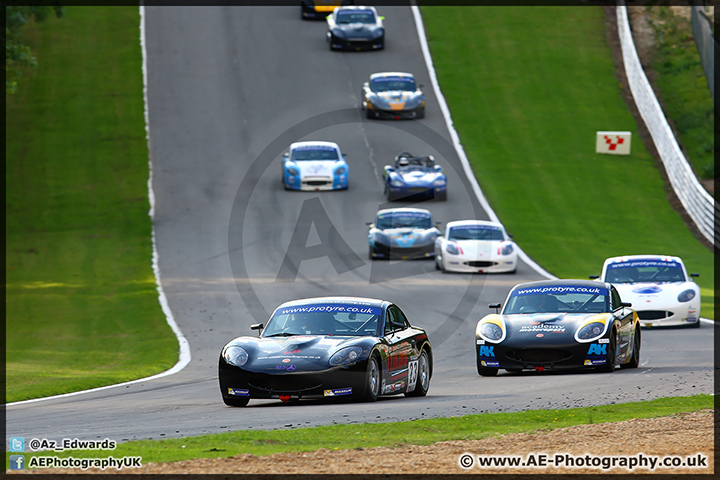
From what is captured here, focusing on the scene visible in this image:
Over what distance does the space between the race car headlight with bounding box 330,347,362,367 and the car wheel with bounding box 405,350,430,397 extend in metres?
1.58

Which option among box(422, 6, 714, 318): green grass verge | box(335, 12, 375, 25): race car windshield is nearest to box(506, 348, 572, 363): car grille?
box(422, 6, 714, 318): green grass verge

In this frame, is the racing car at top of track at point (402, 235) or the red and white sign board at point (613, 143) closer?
the racing car at top of track at point (402, 235)

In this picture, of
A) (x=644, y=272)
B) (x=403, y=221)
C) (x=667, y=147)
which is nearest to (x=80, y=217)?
(x=403, y=221)

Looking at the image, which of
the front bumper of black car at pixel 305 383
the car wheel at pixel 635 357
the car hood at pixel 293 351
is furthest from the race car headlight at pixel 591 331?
the front bumper of black car at pixel 305 383

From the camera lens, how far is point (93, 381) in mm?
15734

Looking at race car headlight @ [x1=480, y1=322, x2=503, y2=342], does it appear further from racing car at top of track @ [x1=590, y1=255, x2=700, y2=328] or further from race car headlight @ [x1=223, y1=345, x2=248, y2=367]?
racing car at top of track @ [x1=590, y1=255, x2=700, y2=328]

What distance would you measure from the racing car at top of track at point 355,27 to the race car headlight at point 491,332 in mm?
35426

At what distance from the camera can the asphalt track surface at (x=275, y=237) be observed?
39.5 feet

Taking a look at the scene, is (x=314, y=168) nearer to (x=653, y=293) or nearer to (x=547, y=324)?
(x=653, y=293)

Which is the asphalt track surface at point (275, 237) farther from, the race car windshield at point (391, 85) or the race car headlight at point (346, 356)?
the race car windshield at point (391, 85)

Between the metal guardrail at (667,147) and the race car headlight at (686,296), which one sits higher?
the race car headlight at (686,296)

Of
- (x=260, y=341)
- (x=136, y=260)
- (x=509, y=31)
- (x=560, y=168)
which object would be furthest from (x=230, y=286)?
(x=509, y=31)

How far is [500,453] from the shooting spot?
27.8 feet

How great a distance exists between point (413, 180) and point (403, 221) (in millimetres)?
5114
